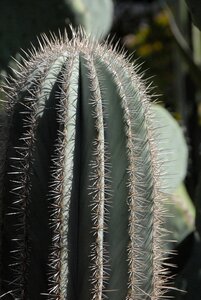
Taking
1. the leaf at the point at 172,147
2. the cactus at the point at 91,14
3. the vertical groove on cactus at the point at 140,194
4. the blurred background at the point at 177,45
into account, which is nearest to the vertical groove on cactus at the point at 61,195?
the vertical groove on cactus at the point at 140,194

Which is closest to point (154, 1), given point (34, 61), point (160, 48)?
point (160, 48)

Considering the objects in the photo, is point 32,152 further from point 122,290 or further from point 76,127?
point 122,290

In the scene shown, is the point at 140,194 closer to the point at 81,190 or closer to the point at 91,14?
the point at 81,190

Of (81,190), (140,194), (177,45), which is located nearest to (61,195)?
(81,190)

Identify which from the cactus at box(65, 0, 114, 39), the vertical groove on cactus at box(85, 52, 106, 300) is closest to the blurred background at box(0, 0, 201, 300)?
the cactus at box(65, 0, 114, 39)

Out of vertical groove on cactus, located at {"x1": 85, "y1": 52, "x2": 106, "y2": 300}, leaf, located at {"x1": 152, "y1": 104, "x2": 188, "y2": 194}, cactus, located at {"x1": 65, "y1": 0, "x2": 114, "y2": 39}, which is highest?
cactus, located at {"x1": 65, "y1": 0, "x2": 114, "y2": 39}

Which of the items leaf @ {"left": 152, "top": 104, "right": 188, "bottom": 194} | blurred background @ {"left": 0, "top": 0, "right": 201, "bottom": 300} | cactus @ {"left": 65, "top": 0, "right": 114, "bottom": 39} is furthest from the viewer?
cactus @ {"left": 65, "top": 0, "right": 114, "bottom": 39}

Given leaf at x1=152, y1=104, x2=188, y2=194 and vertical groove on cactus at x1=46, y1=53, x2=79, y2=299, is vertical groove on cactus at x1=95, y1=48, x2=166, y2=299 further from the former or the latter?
leaf at x1=152, y1=104, x2=188, y2=194

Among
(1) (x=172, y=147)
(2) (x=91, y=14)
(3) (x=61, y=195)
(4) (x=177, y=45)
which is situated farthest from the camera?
(4) (x=177, y=45)

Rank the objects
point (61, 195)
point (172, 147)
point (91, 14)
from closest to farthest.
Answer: point (61, 195)
point (172, 147)
point (91, 14)
